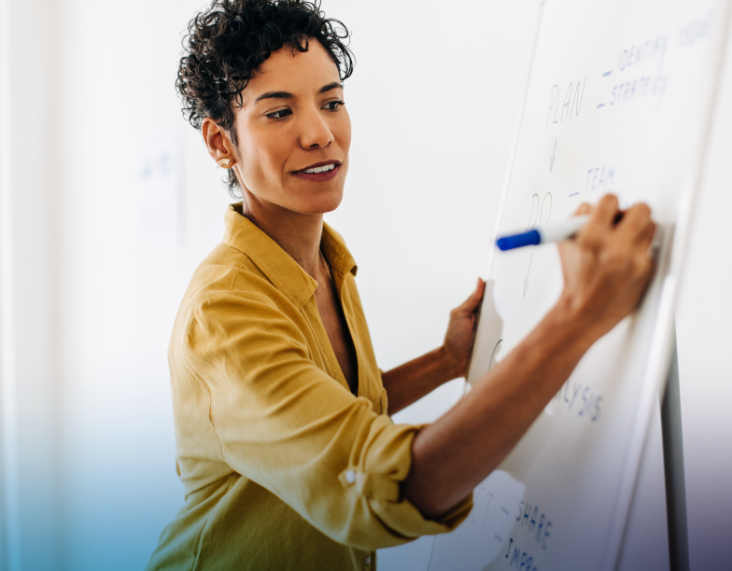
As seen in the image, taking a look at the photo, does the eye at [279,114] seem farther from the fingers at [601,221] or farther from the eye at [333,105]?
the fingers at [601,221]

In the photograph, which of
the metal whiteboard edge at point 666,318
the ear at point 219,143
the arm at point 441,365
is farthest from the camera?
the arm at point 441,365

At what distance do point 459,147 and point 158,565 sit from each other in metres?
1.15

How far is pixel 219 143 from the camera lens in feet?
3.29

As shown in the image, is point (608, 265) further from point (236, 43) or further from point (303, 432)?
point (236, 43)

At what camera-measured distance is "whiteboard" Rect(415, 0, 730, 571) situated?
55 centimetres

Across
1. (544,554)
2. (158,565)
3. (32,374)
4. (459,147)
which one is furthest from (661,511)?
(32,374)

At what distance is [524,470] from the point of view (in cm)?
82

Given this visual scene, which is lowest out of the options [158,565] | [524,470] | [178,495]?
[178,495]

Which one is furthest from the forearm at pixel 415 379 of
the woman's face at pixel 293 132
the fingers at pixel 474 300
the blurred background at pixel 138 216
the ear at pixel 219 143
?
Result: the ear at pixel 219 143

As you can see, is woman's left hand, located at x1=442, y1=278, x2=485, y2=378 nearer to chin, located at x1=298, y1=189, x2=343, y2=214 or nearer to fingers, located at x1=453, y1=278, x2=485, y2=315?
fingers, located at x1=453, y1=278, x2=485, y2=315

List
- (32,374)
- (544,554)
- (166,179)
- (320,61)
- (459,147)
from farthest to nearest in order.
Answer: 1. (32,374)
2. (166,179)
3. (459,147)
4. (320,61)
5. (544,554)

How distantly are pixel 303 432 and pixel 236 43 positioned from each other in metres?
0.64

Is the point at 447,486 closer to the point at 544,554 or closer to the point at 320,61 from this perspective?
the point at 544,554

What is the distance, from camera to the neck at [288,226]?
3.20 ft
